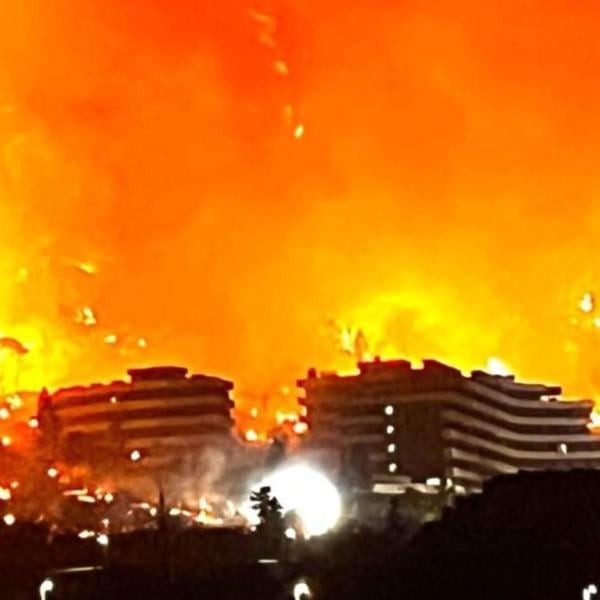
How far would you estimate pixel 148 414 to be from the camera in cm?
6594

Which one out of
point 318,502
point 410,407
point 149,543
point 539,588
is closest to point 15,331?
point 410,407

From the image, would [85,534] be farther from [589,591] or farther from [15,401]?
[15,401]

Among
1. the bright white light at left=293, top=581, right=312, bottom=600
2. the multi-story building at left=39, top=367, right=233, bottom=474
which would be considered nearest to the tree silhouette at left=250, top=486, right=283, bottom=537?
the bright white light at left=293, top=581, right=312, bottom=600

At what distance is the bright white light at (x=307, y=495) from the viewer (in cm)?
4188

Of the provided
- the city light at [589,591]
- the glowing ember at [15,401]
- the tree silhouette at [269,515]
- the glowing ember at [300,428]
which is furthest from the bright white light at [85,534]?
the glowing ember at [15,401]

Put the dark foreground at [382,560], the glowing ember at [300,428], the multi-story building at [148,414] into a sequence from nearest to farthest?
1. the dark foreground at [382,560]
2. the multi-story building at [148,414]
3. the glowing ember at [300,428]

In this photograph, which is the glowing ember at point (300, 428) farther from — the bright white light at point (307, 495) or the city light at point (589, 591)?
the city light at point (589, 591)

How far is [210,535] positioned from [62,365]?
119ft

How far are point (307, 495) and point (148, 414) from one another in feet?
67.5

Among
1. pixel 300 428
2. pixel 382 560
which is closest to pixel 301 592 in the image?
pixel 382 560

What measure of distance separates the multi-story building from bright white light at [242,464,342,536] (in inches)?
428

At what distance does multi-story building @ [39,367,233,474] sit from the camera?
62.7 m

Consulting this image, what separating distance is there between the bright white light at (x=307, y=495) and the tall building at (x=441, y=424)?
541 cm

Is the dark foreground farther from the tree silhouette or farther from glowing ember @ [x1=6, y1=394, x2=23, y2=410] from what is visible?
glowing ember @ [x1=6, y1=394, x2=23, y2=410]
